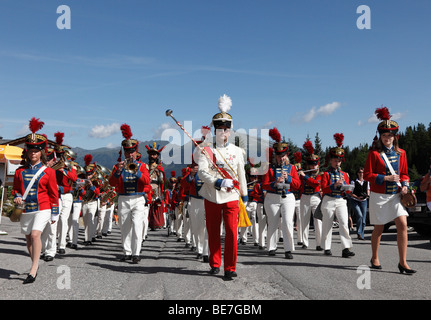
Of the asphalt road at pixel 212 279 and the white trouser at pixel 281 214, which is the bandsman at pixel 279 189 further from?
the asphalt road at pixel 212 279

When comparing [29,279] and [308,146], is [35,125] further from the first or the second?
[308,146]

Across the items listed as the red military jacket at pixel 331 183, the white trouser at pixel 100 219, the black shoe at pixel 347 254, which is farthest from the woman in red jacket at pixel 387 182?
the white trouser at pixel 100 219

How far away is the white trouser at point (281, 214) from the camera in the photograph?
30.1 ft

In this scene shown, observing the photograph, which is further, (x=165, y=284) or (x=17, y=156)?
(x=17, y=156)

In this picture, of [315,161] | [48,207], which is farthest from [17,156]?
[315,161]

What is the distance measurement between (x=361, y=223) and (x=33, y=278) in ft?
35.7

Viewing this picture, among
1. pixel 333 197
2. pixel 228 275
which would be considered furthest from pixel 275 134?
pixel 228 275

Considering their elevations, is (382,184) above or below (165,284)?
above

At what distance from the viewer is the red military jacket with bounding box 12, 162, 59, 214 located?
6660 mm

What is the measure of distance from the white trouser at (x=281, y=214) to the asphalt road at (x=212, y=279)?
0.41 metres
